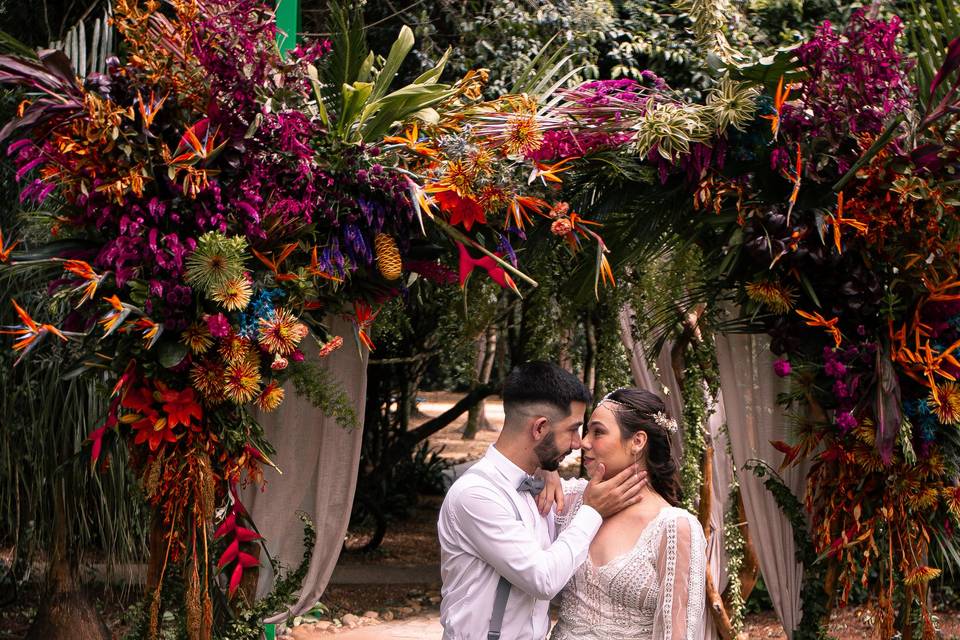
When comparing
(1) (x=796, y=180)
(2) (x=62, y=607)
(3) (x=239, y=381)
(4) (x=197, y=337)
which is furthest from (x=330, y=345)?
(2) (x=62, y=607)

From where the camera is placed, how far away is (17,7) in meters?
6.66

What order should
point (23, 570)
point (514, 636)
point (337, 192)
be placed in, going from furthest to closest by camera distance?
1. point (23, 570)
2. point (337, 192)
3. point (514, 636)

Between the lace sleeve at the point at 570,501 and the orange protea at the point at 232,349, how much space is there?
1.13 meters

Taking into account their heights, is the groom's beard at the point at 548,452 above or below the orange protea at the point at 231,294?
below

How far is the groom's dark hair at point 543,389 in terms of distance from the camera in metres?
3.03

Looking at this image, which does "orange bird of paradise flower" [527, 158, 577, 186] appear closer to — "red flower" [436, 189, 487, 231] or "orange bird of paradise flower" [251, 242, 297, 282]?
"red flower" [436, 189, 487, 231]

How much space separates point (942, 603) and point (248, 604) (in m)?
6.00

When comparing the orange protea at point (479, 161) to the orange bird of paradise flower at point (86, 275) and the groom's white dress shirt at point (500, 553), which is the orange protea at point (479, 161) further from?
the orange bird of paradise flower at point (86, 275)

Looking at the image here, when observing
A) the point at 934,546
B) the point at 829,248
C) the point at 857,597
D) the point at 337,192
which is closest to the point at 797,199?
the point at 829,248

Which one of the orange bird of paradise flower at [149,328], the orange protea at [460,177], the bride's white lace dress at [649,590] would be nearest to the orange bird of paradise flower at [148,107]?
the orange bird of paradise flower at [149,328]

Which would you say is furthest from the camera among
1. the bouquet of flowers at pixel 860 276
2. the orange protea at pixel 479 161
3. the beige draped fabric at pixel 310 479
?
the beige draped fabric at pixel 310 479

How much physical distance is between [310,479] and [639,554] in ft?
6.35

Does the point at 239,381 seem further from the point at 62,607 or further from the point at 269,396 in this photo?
the point at 62,607

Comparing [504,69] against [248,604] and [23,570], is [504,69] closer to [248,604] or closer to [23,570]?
[248,604]
